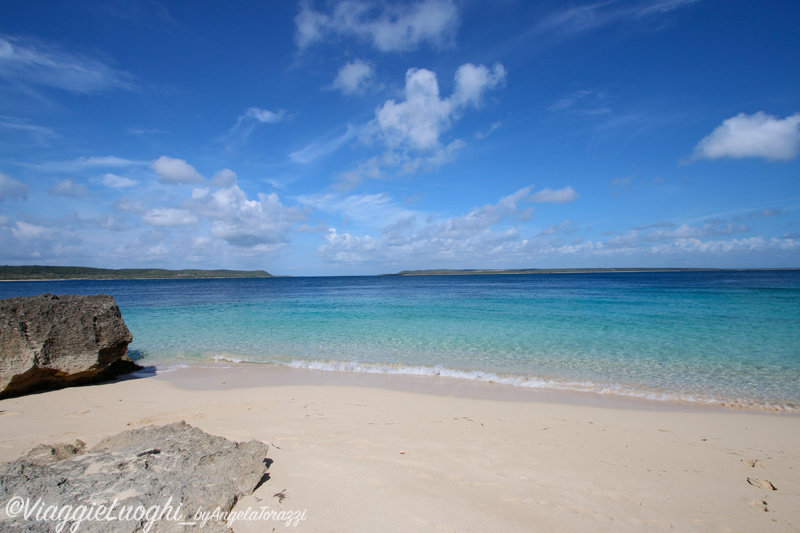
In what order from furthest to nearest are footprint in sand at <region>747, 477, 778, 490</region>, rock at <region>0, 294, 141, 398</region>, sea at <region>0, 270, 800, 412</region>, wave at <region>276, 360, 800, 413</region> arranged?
sea at <region>0, 270, 800, 412</region> → rock at <region>0, 294, 141, 398</region> → wave at <region>276, 360, 800, 413</region> → footprint in sand at <region>747, 477, 778, 490</region>

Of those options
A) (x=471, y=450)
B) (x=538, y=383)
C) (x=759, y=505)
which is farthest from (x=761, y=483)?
(x=538, y=383)

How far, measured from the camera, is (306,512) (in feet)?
11.4

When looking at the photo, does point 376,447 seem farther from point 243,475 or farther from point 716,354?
point 716,354

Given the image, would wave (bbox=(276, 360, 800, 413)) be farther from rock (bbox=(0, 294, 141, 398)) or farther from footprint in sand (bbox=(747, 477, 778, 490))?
rock (bbox=(0, 294, 141, 398))

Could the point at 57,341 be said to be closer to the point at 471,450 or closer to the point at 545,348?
the point at 471,450

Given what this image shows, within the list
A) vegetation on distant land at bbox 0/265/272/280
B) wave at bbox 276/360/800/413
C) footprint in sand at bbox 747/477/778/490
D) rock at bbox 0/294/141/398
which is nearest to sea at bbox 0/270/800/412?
wave at bbox 276/360/800/413

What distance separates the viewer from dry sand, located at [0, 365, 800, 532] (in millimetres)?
3625

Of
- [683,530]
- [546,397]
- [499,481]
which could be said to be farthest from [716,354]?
[499,481]

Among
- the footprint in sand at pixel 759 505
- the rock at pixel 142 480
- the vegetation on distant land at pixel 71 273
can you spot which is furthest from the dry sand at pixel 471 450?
the vegetation on distant land at pixel 71 273

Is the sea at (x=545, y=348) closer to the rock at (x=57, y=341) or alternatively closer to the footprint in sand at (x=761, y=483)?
the rock at (x=57, y=341)

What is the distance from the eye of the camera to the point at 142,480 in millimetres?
3301

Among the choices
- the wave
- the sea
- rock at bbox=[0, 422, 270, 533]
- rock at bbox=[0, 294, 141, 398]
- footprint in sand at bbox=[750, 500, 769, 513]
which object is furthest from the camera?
the sea

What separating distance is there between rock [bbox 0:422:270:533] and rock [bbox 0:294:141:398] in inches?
221

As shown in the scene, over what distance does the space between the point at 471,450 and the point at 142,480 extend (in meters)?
4.03
